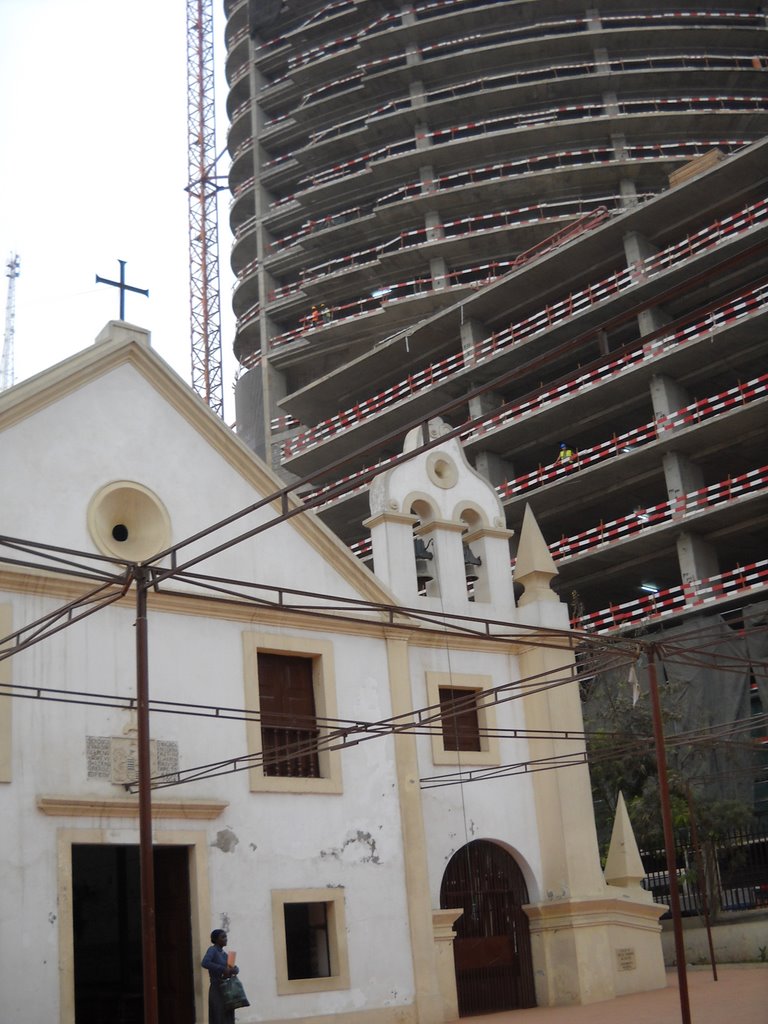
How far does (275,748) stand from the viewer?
19.6 m

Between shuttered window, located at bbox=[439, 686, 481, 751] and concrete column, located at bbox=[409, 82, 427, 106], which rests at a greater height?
concrete column, located at bbox=[409, 82, 427, 106]

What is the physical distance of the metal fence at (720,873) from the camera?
97.3 feet

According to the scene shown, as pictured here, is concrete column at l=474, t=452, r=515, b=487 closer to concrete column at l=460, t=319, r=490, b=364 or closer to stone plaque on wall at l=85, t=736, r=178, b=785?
concrete column at l=460, t=319, r=490, b=364

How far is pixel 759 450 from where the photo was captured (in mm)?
44281

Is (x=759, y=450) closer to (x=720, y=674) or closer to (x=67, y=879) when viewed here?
(x=720, y=674)

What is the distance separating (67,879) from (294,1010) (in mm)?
4063

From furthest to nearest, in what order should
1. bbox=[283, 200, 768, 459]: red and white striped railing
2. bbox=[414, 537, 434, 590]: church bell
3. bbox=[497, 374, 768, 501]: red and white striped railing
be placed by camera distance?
bbox=[283, 200, 768, 459]: red and white striped railing
bbox=[497, 374, 768, 501]: red and white striped railing
bbox=[414, 537, 434, 590]: church bell

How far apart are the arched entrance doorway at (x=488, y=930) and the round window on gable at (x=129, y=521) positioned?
24.6 ft

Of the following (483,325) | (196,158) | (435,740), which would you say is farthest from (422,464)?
(196,158)

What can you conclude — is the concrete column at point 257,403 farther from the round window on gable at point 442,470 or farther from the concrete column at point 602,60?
the round window on gable at point 442,470

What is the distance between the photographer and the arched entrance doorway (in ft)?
70.2

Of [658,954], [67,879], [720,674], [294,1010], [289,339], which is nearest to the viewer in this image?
[67,879]

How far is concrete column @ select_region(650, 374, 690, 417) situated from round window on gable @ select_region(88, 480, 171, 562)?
90.6 feet

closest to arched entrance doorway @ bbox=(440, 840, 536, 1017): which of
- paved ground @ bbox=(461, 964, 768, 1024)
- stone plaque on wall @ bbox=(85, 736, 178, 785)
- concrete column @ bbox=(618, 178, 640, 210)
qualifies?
paved ground @ bbox=(461, 964, 768, 1024)
